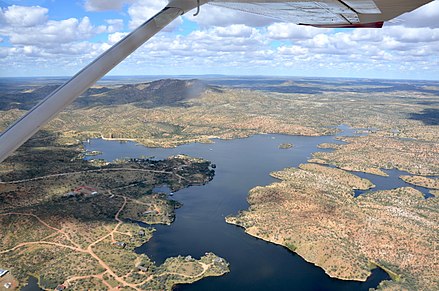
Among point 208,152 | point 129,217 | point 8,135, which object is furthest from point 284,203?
point 8,135

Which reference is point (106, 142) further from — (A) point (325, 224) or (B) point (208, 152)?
(A) point (325, 224)

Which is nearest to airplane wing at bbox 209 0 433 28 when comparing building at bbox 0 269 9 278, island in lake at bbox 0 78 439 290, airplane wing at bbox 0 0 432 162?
airplane wing at bbox 0 0 432 162

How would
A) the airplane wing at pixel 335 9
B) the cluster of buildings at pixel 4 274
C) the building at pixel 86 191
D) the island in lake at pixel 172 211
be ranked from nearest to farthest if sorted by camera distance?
the airplane wing at pixel 335 9 < the cluster of buildings at pixel 4 274 < the island in lake at pixel 172 211 < the building at pixel 86 191

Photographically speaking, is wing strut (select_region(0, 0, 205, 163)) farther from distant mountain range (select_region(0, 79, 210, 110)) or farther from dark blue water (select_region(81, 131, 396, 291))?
distant mountain range (select_region(0, 79, 210, 110))

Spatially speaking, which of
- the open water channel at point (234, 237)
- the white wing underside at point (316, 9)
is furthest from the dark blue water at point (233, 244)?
the white wing underside at point (316, 9)

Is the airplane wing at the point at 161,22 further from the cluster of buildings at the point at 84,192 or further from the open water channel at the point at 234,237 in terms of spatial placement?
the cluster of buildings at the point at 84,192

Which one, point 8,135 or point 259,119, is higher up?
point 8,135
